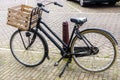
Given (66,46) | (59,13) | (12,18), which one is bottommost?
(59,13)

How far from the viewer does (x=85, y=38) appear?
5.39 metres

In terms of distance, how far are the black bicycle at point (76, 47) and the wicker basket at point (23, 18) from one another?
12 cm

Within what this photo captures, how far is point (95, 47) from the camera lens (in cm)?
545

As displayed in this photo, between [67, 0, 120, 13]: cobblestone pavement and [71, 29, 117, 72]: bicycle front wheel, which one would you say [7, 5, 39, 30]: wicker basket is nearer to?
[71, 29, 117, 72]: bicycle front wheel

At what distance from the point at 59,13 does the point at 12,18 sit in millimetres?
7017

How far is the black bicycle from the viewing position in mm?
5375

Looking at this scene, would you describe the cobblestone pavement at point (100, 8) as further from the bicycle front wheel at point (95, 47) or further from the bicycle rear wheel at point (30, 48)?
the bicycle front wheel at point (95, 47)

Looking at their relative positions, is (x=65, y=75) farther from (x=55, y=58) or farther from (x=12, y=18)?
→ (x=12, y=18)

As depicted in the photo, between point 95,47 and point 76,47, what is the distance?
1.24 ft

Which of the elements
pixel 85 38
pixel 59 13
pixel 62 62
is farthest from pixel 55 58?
pixel 59 13

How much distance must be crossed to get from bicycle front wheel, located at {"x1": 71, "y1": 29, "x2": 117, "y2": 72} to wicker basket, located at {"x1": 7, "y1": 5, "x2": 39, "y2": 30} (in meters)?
0.88

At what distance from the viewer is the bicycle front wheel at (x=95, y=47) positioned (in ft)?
17.4

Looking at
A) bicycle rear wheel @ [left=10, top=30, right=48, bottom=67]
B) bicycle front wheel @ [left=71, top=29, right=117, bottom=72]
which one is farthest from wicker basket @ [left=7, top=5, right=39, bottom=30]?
bicycle front wheel @ [left=71, top=29, right=117, bottom=72]

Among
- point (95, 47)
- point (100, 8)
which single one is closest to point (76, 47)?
point (95, 47)
